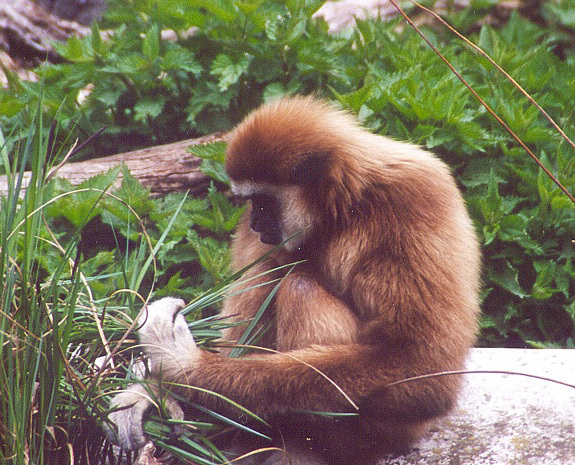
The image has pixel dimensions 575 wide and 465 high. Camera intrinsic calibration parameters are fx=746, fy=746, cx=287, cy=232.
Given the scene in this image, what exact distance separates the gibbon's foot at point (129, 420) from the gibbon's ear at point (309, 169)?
49.8 inches

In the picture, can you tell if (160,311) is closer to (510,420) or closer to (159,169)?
(510,420)

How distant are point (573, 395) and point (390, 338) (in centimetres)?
135

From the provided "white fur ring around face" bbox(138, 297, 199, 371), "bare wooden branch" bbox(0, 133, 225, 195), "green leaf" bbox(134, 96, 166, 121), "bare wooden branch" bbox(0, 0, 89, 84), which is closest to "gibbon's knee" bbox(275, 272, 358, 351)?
"white fur ring around face" bbox(138, 297, 199, 371)

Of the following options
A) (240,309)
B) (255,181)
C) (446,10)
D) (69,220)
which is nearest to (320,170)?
(255,181)

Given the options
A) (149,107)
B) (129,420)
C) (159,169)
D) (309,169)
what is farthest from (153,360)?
(149,107)

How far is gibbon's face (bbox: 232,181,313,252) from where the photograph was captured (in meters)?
3.85

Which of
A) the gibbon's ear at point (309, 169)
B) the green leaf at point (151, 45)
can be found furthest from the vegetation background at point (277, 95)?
the gibbon's ear at point (309, 169)

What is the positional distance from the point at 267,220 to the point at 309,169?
0.39m

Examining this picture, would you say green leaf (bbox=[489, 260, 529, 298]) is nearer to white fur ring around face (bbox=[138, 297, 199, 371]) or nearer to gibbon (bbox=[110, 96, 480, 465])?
gibbon (bbox=[110, 96, 480, 465])

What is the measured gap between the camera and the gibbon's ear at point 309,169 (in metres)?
3.75

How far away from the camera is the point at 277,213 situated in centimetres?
396

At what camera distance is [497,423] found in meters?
4.02

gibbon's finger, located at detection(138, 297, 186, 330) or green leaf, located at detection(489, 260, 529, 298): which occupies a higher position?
gibbon's finger, located at detection(138, 297, 186, 330)

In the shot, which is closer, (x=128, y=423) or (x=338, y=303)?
(x=128, y=423)
